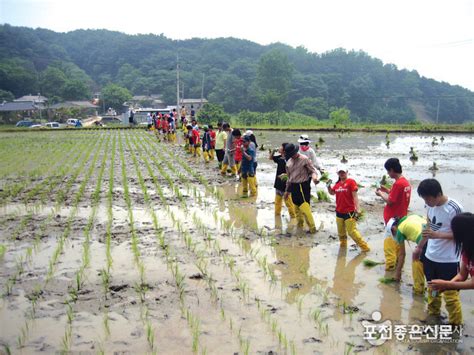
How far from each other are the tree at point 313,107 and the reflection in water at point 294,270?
62.0m

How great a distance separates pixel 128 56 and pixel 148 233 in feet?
334

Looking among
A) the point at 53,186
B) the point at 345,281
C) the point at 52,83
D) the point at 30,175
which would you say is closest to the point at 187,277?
the point at 345,281

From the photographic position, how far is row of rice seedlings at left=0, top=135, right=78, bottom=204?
992 cm

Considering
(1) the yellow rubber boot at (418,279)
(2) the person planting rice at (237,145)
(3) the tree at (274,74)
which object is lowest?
(1) the yellow rubber boot at (418,279)

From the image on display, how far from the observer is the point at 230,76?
252ft

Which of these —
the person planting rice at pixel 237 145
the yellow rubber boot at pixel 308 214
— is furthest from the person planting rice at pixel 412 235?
the person planting rice at pixel 237 145

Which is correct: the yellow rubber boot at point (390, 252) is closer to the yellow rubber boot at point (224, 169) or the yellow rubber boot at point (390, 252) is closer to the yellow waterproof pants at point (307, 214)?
the yellow waterproof pants at point (307, 214)

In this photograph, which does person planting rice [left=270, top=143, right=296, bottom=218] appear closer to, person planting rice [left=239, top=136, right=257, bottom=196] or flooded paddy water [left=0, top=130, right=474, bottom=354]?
flooded paddy water [left=0, top=130, right=474, bottom=354]

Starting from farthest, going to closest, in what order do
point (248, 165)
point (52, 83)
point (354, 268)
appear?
point (52, 83) → point (248, 165) → point (354, 268)

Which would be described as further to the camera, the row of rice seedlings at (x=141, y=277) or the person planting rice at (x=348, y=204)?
the person planting rice at (x=348, y=204)

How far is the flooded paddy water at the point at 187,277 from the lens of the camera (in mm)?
3893

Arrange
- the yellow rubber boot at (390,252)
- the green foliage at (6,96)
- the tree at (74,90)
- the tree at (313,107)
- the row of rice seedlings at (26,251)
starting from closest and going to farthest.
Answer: the row of rice seedlings at (26,251) < the yellow rubber boot at (390,252) < the tree at (313,107) < the green foliage at (6,96) < the tree at (74,90)

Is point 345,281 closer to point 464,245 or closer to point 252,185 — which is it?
point 464,245

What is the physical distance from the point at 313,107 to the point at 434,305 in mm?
64817
